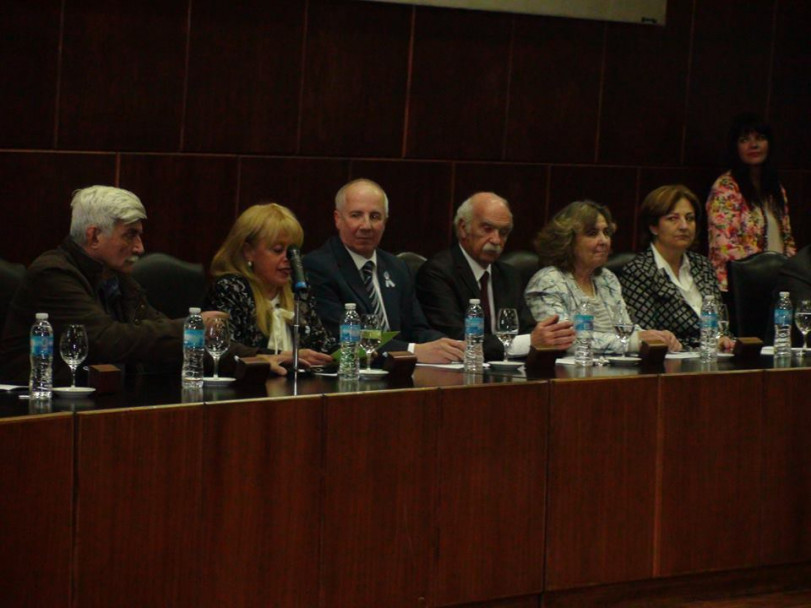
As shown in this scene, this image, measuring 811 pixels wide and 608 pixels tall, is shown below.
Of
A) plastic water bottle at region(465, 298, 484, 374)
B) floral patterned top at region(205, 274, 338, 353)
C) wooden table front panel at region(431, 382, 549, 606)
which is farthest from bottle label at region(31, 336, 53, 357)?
plastic water bottle at region(465, 298, 484, 374)

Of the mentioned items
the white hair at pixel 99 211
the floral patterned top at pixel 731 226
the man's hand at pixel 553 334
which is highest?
the floral patterned top at pixel 731 226

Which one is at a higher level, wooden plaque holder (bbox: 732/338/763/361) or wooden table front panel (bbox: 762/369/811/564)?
wooden plaque holder (bbox: 732/338/763/361)

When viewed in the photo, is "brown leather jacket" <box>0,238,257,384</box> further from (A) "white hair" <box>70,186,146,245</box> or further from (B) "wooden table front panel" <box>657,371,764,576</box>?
(B) "wooden table front panel" <box>657,371,764,576</box>

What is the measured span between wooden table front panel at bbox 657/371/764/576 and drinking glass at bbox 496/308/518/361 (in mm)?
497

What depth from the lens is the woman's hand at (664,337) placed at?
5.24m

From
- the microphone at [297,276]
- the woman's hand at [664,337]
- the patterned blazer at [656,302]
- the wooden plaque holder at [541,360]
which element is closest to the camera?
the microphone at [297,276]

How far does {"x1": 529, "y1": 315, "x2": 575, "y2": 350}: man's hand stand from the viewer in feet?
15.6

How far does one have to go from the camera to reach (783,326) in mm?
5258

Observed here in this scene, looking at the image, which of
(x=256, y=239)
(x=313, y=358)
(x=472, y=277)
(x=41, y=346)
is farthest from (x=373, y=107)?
(x=41, y=346)

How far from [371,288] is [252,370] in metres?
1.28

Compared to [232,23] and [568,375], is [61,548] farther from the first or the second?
[232,23]

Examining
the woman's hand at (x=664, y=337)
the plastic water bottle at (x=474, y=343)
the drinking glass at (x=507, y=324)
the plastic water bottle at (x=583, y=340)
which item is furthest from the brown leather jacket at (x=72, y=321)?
the woman's hand at (x=664, y=337)

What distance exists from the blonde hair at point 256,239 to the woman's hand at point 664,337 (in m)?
1.31

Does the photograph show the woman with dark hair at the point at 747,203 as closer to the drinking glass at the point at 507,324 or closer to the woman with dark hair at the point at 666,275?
the woman with dark hair at the point at 666,275
